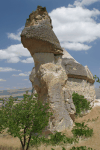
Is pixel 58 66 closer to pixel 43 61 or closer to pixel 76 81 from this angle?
pixel 43 61

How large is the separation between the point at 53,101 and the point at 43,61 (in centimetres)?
304

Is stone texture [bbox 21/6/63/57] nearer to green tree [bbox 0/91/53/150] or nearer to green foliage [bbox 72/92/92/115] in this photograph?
green tree [bbox 0/91/53/150]

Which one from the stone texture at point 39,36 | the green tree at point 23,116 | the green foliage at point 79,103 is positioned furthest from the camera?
the green foliage at point 79,103

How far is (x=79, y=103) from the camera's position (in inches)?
516

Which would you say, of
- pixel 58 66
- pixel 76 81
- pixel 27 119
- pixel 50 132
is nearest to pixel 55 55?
pixel 58 66

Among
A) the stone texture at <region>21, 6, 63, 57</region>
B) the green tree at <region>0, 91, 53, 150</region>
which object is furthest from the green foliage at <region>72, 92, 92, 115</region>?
the green tree at <region>0, 91, 53, 150</region>

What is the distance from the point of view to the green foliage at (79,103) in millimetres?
13103

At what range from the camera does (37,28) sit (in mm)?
9688

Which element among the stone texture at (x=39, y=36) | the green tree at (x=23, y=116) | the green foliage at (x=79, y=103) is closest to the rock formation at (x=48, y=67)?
the stone texture at (x=39, y=36)

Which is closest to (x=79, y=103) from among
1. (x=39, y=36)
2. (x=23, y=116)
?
(x=39, y=36)

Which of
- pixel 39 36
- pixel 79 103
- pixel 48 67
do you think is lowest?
pixel 79 103

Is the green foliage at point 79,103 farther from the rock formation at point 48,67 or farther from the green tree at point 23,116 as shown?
the green tree at point 23,116

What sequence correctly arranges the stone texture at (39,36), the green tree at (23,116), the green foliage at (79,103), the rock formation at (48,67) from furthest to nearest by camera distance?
the green foliage at (79,103)
the stone texture at (39,36)
the rock formation at (48,67)
the green tree at (23,116)

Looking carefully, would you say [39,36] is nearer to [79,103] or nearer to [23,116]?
[23,116]
